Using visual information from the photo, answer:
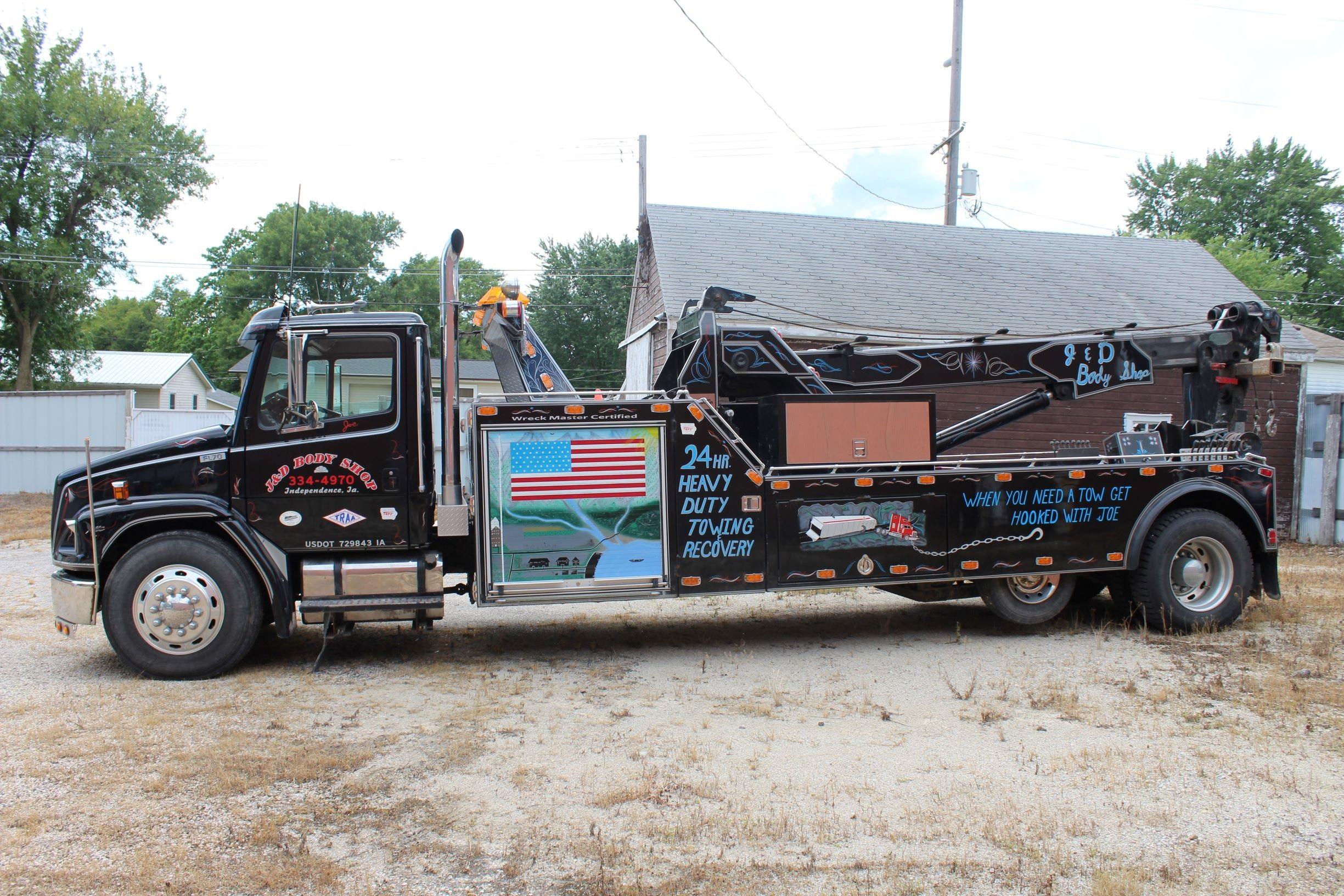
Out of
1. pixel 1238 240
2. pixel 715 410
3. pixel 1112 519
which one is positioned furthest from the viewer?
pixel 1238 240

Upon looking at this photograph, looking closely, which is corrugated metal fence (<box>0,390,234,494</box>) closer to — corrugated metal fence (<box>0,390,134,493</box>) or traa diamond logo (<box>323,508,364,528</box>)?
corrugated metal fence (<box>0,390,134,493</box>)

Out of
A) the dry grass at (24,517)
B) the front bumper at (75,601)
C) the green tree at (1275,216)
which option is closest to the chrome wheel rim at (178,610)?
the front bumper at (75,601)

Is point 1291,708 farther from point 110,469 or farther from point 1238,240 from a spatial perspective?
point 1238,240

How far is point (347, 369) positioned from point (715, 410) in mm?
2808

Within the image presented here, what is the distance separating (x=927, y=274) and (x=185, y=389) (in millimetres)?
42420

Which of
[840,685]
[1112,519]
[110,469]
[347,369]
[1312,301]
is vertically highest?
[1312,301]

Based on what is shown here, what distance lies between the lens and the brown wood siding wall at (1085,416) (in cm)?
1590

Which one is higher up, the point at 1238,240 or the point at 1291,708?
the point at 1238,240

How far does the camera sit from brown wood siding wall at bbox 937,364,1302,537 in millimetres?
15898

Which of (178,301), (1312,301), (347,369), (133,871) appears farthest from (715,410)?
(178,301)

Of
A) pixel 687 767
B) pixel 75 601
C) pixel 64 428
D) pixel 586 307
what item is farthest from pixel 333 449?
pixel 586 307

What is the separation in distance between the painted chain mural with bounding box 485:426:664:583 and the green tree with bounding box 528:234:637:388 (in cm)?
3800

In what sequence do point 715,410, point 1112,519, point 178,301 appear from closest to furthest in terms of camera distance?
point 715,410 < point 1112,519 < point 178,301

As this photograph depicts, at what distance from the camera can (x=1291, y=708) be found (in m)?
5.90
